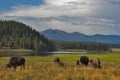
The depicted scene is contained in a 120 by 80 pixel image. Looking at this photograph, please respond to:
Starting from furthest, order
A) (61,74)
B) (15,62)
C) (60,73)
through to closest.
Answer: (15,62) → (60,73) → (61,74)

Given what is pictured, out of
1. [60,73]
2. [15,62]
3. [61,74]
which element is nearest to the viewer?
[61,74]

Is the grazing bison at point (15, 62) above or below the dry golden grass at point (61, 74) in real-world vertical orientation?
above

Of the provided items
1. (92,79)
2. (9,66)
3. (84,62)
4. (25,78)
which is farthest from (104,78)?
(84,62)

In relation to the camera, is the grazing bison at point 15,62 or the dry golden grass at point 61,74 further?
the grazing bison at point 15,62

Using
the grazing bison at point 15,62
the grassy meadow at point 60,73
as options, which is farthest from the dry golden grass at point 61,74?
the grazing bison at point 15,62

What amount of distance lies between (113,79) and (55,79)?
420cm

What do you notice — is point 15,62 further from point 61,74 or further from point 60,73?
point 61,74

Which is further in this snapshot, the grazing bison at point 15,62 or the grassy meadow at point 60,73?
the grazing bison at point 15,62

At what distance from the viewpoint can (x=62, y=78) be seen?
955 inches

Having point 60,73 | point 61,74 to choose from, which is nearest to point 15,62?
point 60,73

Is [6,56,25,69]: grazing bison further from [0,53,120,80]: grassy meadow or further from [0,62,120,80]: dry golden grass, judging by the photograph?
[0,62,120,80]: dry golden grass

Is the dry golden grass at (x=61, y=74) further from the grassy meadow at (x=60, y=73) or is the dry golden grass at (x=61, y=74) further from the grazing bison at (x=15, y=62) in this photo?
the grazing bison at (x=15, y=62)

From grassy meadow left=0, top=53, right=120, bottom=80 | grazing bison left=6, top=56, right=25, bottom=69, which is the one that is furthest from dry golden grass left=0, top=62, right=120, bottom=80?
→ grazing bison left=6, top=56, right=25, bottom=69

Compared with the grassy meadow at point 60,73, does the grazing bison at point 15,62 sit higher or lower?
higher
